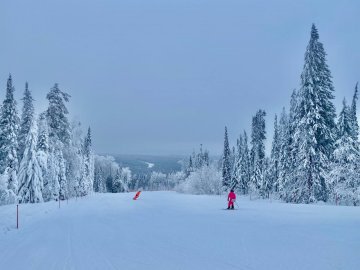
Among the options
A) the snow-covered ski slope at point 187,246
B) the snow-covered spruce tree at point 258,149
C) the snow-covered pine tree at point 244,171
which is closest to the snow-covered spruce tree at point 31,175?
the snow-covered ski slope at point 187,246

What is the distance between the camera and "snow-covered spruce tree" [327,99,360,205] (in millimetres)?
29625

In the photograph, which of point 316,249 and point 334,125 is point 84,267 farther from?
point 334,125

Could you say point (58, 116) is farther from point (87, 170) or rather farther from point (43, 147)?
point (87, 170)

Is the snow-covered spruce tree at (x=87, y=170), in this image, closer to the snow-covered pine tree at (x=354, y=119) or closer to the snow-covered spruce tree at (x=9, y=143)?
the snow-covered spruce tree at (x=9, y=143)

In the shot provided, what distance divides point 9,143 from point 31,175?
4048 millimetres

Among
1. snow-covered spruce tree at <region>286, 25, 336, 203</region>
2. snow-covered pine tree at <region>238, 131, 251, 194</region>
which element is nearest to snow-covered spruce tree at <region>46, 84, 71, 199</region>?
snow-covered spruce tree at <region>286, 25, 336, 203</region>

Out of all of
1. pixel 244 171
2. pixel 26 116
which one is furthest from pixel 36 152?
pixel 244 171

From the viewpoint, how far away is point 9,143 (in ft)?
116

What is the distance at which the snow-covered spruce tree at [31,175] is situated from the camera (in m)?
35.6

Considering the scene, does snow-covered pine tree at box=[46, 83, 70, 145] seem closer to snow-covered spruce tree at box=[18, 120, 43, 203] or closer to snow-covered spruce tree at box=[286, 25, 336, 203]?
snow-covered spruce tree at box=[18, 120, 43, 203]

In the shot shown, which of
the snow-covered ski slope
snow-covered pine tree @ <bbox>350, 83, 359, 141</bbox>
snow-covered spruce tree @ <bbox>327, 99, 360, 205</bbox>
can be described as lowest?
the snow-covered ski slope

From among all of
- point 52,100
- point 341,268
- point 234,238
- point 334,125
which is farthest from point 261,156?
point 341,268

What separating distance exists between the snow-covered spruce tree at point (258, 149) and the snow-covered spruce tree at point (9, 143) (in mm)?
41607

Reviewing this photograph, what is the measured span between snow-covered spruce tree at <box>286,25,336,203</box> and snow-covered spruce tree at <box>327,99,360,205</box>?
83 centimetres
